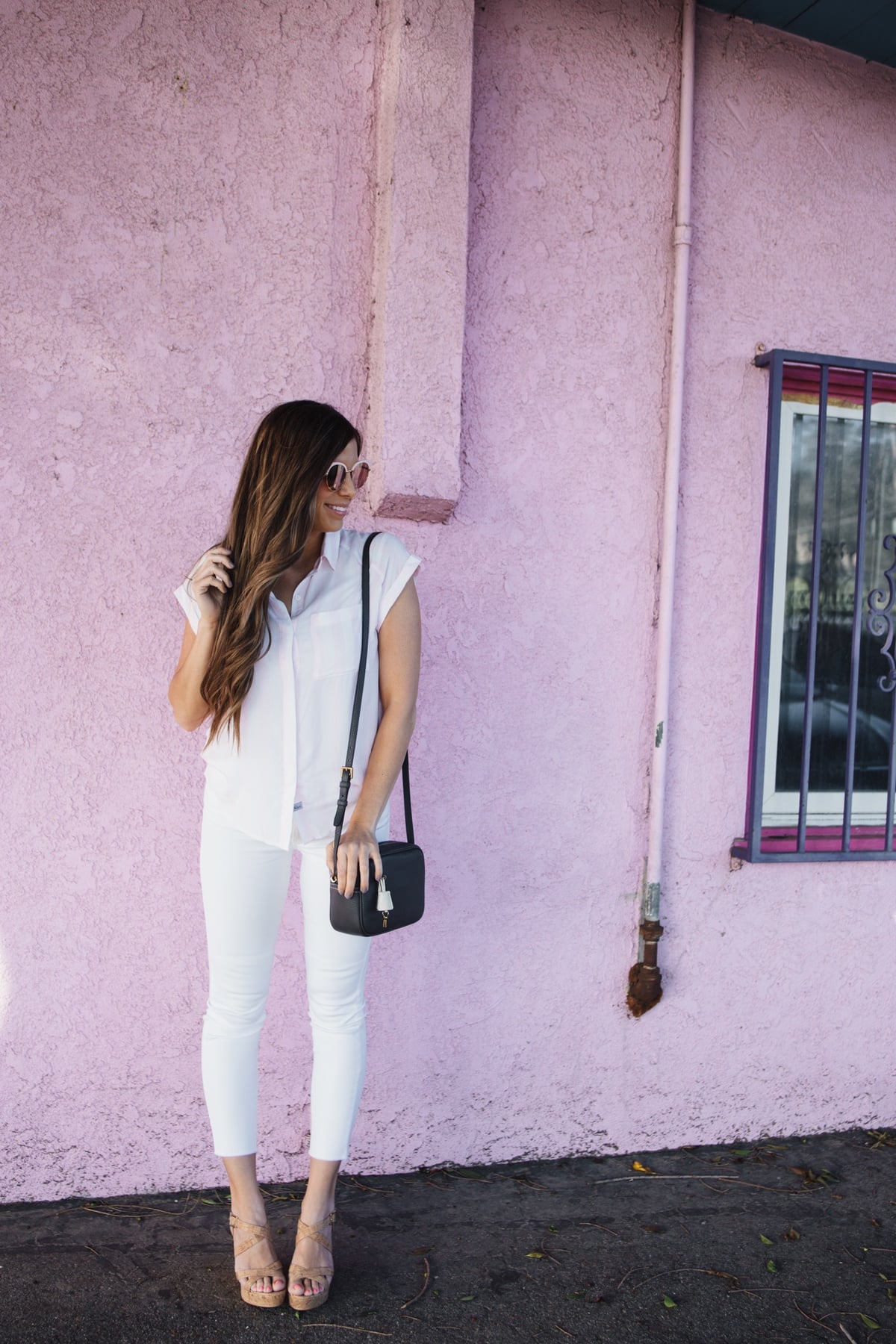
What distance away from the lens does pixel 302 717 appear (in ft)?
7.46

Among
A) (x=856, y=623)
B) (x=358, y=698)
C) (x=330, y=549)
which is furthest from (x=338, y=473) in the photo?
(x=856, y=623)

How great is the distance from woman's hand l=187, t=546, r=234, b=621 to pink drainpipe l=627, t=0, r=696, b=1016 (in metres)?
1.49

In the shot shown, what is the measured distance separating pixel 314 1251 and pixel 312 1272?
42mm

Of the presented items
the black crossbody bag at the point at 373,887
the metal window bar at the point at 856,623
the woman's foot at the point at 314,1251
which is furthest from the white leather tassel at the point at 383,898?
the metal window bar at the point at 856,623

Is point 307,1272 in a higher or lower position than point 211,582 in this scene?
lower

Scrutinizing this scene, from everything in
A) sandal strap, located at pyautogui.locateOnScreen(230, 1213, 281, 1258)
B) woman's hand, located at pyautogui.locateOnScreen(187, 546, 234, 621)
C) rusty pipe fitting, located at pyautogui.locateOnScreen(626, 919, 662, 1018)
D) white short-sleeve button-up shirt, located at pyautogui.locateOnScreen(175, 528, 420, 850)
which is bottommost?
sandal strap, located at pyautogui.locateOnScreen(230, 1213, 281, 1258)

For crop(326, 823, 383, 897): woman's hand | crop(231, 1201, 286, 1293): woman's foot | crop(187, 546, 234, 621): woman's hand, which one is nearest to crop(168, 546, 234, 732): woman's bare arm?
crop(187, 546, 234, 621): woman's hand

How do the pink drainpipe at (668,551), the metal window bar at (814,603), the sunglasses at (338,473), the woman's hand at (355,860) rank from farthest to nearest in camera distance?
1. the metal window bar at (814,603)
2. the pink drainpipe at (668,551)
3. the sunglasses at (338,473)
4. the woman's hand at (355,860)

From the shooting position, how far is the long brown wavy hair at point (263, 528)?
2.17 m

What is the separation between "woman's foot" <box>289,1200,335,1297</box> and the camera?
2291mm

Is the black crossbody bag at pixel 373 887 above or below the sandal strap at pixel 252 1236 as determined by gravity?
above

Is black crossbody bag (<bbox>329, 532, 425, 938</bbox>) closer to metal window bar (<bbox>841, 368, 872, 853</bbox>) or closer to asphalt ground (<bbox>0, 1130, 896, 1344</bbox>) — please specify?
asphalt ground (<bbox>0, 1130, 896, 1344</bbox>)

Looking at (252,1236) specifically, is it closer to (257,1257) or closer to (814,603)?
(257,1257)

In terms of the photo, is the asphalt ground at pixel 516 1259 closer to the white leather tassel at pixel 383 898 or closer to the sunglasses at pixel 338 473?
the white leather tassel at pixel 383 898
